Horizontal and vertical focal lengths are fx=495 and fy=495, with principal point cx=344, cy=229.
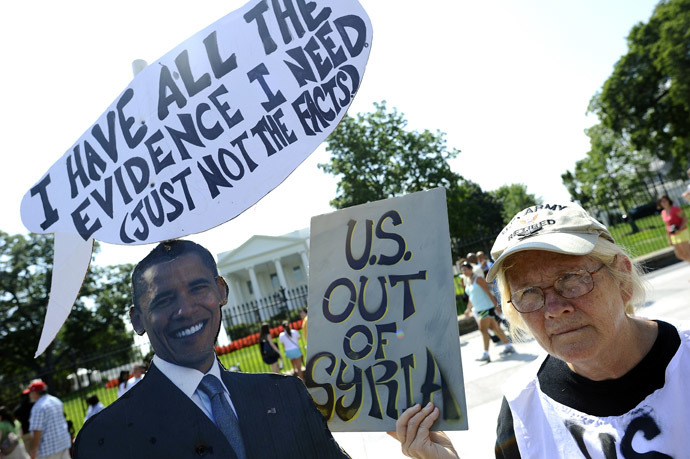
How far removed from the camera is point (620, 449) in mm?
1513

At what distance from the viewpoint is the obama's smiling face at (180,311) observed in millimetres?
1719

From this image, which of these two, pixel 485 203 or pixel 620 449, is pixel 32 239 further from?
pixel 485 203

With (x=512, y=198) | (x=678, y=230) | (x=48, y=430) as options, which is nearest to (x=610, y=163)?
(x=512, y=198)

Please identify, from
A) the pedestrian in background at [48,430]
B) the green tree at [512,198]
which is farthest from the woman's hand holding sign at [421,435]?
the green tree at [512,198]

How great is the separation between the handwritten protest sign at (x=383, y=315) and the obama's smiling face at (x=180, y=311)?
451 millimetres

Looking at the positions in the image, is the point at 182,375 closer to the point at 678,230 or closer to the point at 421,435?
the point at 421,435

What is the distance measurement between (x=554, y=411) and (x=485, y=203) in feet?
196

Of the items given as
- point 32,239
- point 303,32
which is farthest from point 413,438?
point 32,239

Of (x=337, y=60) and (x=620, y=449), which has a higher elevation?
(x=337, y=60)

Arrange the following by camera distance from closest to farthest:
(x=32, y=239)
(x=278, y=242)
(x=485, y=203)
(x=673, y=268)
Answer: (x=673, y=268) < (x=32, y=239) < (x=278, y=242) < (x=485, y=203)

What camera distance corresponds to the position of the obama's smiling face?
1.72 metres

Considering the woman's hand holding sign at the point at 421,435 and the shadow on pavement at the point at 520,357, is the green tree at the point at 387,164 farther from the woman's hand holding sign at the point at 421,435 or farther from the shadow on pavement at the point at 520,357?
the woman's hand holding sign at the point at 421,435

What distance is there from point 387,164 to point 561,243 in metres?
18.9

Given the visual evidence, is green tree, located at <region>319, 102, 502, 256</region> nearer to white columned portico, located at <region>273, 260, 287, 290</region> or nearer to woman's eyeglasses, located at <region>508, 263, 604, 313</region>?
woman's eyeglasses, located at <region>508, 263, 604, 313</region>
